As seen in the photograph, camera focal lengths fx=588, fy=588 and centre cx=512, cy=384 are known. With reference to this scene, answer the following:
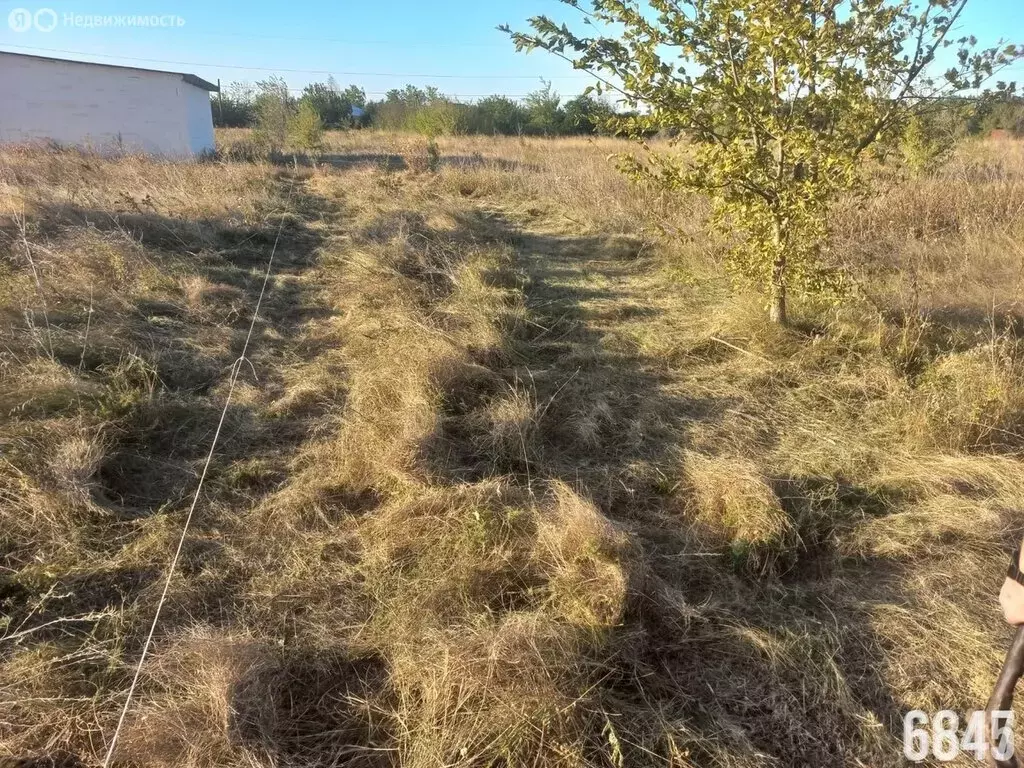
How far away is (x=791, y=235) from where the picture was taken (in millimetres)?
4008

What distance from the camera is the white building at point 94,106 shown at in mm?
16609

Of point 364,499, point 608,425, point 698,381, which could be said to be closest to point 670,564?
point 608,425

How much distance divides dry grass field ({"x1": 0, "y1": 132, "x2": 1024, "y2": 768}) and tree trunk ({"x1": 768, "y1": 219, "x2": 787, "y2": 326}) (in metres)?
0.21

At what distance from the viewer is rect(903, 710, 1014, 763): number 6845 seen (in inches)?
69.1

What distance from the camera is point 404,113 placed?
2980 centimetres

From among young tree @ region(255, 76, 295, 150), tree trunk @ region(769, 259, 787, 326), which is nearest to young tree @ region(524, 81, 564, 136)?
young tree @ region(255, 76, 295, 150)

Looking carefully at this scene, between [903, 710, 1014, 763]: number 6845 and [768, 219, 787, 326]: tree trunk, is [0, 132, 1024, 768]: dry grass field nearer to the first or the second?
[903, 710, 1014, 763]: number 6845

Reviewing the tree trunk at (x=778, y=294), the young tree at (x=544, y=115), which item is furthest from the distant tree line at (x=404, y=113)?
the tree trunk at (x=778, y=294)

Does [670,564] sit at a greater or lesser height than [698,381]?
lesser

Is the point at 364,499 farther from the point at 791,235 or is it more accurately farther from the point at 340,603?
the point at 791,235

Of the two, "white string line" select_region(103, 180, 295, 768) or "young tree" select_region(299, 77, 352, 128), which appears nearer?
"white string line" select_region(103, 180, 295, 768)

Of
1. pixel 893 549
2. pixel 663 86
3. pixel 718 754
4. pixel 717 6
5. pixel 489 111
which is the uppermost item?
pixel 489 111

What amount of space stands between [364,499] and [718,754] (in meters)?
1.87

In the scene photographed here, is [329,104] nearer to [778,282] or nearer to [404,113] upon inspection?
[404,113]
